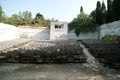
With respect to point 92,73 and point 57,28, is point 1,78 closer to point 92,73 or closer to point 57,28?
point 92,73

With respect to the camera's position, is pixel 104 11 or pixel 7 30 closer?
pixel 7 30

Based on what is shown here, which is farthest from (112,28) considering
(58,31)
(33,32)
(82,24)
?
(33,32)

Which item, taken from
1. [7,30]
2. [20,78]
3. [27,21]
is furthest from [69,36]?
[20,78]

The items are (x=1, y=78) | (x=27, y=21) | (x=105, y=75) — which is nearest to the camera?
(x=1, y=78)

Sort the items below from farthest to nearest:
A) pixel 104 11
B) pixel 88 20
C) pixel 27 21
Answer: pixel 27 21 → pixel 88 20 → pixel 104 11

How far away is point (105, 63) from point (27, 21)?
126 feet

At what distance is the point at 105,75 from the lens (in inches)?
237

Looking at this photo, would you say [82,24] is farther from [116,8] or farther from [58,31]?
[116,8]

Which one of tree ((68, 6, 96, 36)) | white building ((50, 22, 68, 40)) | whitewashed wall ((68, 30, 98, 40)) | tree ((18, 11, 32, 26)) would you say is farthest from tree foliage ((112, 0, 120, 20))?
tree ((18, 11, 32, 26))

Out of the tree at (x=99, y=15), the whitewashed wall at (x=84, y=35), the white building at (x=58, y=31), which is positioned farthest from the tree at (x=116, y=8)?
the white building at (x=58, y=31)

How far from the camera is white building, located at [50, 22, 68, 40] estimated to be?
91.4 ft

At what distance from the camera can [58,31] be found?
1104 inches

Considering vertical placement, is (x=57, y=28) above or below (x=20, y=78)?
above

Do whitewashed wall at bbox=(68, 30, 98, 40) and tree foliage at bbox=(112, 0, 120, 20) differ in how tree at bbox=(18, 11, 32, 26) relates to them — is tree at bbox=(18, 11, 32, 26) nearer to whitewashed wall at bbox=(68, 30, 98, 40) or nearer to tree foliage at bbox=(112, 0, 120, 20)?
whitewashed wall at bbox=(68, 30, 98, 40)
